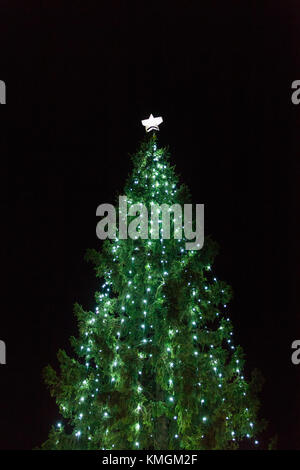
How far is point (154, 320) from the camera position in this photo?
6965mm

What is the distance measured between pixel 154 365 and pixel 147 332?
1.99 ft

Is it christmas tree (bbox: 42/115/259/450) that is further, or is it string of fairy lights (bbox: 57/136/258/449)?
string of fairy lights (bbox: 57/136/258/449)

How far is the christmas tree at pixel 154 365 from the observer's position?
20.4 ft

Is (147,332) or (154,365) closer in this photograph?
(154,365)

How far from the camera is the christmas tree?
6219mm

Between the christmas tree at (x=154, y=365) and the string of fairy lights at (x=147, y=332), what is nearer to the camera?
the christmas tree at (x=154, y=365)

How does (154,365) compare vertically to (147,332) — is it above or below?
below

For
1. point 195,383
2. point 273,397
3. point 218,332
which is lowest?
point 273,397

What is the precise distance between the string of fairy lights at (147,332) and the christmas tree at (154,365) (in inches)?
0.6

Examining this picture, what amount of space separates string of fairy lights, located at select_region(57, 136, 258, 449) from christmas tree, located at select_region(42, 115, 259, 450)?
0.02m

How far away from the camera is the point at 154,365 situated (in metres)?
6.60
